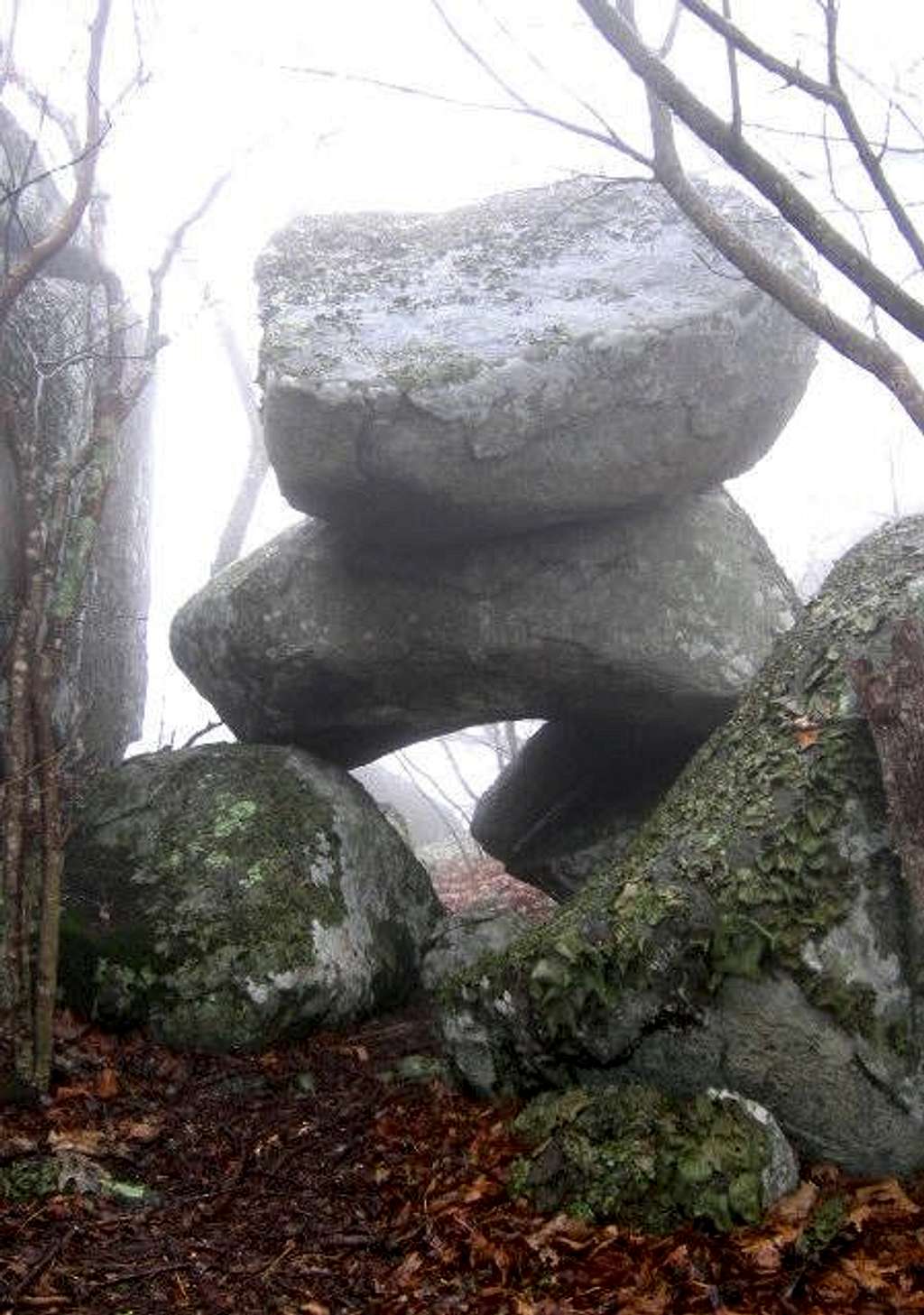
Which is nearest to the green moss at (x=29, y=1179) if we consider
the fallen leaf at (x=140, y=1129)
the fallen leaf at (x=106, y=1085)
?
the fallen leaf at (x=140, y=1129)

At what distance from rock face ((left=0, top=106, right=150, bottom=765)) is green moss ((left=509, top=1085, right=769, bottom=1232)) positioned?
14.7ft

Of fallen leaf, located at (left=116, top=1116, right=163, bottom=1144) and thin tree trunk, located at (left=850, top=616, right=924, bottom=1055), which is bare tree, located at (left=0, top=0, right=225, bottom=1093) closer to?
fallen leaf, located at (left=116, top=1116, right=163, bottom=1144)

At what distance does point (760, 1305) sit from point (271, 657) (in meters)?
5.89

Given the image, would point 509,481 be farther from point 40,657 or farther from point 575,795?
point 575,795

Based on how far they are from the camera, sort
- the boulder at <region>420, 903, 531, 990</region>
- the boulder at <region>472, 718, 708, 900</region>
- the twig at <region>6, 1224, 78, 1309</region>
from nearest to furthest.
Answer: the twig at <region>6, 1224, 78, 1309</region> → the boulder at <region>420, 903, 531, 990</region> → the boulder at <region>472, 718, 708, 900</region>

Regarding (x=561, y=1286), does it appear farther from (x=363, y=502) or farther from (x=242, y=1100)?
(x=363, y=502)

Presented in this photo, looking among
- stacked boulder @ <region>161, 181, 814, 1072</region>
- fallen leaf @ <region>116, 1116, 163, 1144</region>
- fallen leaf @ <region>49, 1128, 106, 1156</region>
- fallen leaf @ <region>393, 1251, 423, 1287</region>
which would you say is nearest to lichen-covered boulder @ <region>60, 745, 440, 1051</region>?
stacked boulder @ <region>161, 181, 814, 1072</region>

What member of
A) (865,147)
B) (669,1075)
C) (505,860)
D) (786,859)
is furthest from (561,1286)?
(505,860)

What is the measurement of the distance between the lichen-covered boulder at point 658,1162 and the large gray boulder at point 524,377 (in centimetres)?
438

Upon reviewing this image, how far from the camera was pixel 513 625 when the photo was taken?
818 cm

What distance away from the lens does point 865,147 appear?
4594 millimetres

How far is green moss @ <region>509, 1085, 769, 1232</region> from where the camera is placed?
13.3 ft

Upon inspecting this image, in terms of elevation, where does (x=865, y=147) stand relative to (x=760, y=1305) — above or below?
above

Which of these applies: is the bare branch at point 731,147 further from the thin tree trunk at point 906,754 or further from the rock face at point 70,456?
the rock face at point 70,456
